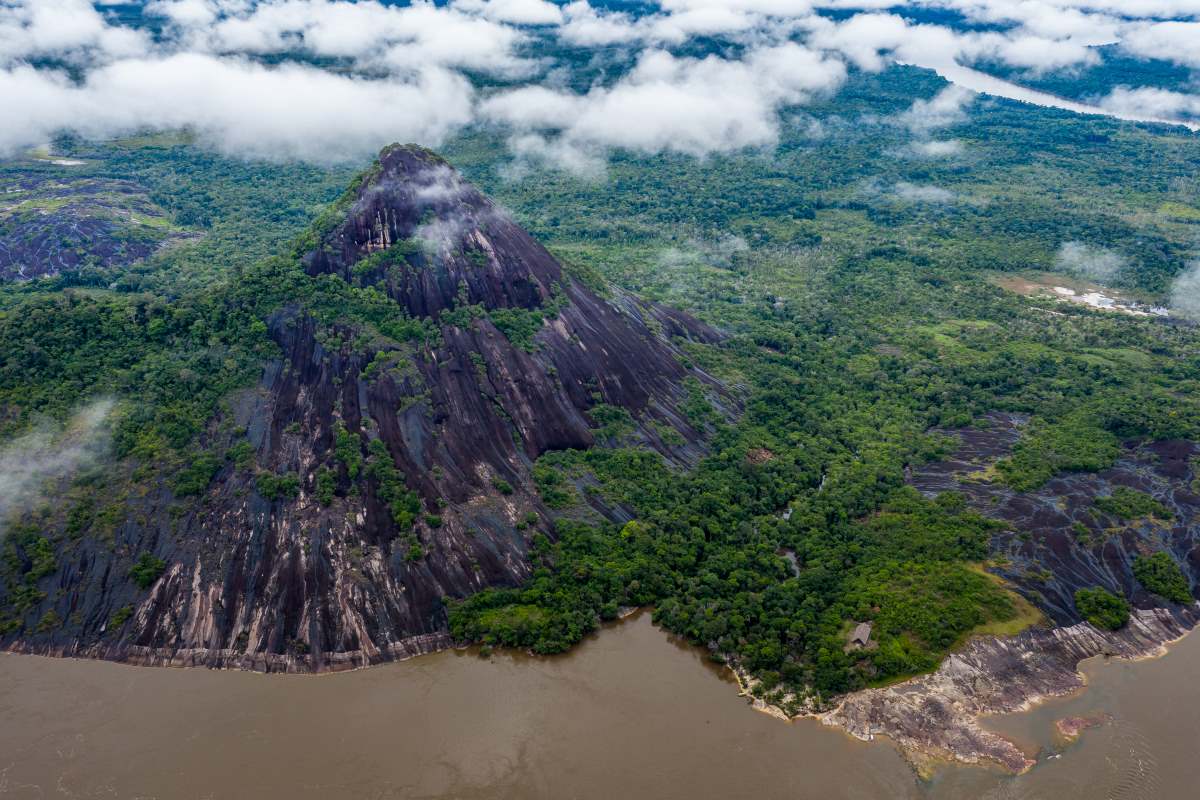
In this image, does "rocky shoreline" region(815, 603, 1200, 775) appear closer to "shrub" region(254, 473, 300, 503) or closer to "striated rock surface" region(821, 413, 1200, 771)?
"striated rock surface" region(821, 413, 1200, 771)

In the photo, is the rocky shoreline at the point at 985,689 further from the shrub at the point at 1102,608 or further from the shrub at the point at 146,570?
the shrub at the point at 146,570

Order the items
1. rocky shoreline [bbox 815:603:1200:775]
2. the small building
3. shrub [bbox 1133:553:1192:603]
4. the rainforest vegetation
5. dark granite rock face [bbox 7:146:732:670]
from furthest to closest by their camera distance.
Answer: shrub [bbox 1133:553:1192:603]
the rainforest vegetation
dark granite rock face [bbox 7:146:732:670]
the small building
rocky shoreline [bbox 815:603:1200:775]


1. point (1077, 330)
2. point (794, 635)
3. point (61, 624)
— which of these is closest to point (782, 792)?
point (794, 635)

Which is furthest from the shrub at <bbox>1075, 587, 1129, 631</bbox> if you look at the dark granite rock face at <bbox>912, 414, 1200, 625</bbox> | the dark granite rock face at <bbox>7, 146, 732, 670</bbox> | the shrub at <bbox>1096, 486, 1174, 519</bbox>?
the dark granite rock face at <bbox>7, 146, 732, 670</bbox>

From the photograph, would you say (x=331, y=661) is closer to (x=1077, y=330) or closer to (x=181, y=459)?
(x=181, y=459)

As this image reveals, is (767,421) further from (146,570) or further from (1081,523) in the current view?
(146,570)

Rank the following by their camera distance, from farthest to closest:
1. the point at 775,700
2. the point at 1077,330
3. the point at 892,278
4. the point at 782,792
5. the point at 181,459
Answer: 1. the point at 892,278
2. the point at 1077,330
3. the point at 181,459
4. the point at 775,700
5. the point at 782,792
